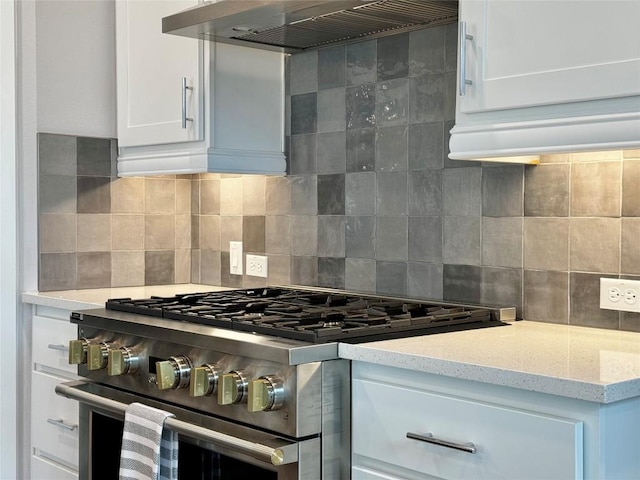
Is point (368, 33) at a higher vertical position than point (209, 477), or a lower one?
higher

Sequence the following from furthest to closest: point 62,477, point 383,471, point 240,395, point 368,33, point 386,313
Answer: point 62,477 → point 368,33 → point 386,313 → point 240,395 → point 383,471

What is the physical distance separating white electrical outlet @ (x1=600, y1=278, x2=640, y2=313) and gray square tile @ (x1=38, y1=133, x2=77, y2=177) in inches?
74.2

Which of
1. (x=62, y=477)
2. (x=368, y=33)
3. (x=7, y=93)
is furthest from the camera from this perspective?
(x=7, y=93)

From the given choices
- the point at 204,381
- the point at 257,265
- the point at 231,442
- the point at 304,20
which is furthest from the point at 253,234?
the point at 231,442

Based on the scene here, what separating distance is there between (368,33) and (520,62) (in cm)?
85

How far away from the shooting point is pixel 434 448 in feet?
5.23

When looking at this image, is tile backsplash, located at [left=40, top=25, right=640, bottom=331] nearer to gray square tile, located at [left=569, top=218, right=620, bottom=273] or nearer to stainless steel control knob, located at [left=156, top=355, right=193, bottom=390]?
gray square tile, located at [left=569, top=218, right=620, bottom=273]

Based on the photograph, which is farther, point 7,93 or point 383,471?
point 7,93

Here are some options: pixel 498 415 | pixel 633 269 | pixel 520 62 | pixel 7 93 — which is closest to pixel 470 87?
pixel 520 62

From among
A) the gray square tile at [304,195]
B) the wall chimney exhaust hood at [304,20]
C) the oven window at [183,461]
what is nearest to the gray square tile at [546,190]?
the wall chimney exhaust hood at [304,20]

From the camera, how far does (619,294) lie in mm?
1944

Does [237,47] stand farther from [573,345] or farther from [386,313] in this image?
[573,345]

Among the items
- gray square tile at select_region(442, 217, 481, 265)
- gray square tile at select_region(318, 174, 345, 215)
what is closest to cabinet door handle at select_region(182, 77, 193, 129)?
gray square tile at select_region(318, 174, 345, 215)

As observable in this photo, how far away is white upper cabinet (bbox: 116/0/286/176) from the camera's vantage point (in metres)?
2.64
